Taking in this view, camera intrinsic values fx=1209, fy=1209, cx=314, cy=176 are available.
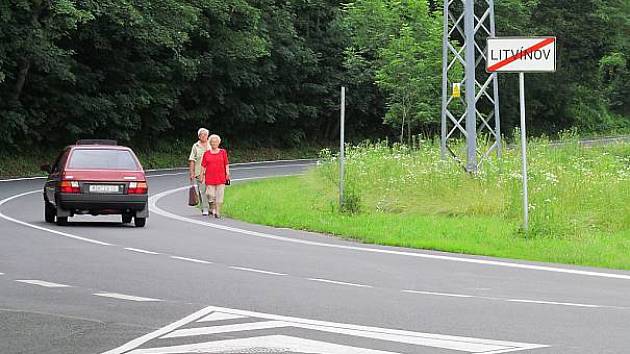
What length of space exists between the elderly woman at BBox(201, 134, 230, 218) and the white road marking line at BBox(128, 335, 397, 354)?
609 inches

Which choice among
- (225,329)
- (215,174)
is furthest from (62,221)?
(225,329)

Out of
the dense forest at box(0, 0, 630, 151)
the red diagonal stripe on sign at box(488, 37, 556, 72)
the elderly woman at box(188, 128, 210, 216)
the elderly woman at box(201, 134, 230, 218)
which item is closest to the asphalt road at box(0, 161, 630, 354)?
the red diagonal stripe on sign at box(488, 37, 556, 72)

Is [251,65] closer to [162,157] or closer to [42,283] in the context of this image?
[162,157]

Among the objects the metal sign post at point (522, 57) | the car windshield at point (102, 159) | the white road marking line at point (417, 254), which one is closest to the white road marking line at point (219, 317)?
the white road marking line at point (417, 254)

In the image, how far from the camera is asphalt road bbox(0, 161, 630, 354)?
9.25 metres

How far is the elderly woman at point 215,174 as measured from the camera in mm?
24828

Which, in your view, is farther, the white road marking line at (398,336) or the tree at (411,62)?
the tree at (411,62)

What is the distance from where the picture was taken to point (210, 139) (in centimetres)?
2545

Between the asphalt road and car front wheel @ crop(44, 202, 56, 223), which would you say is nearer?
the asphalt road

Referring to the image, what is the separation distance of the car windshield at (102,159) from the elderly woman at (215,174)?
2.51 meters

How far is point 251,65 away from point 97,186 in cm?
4040

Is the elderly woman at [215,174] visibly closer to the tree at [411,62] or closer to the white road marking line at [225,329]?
the white road marking line at [225,329]

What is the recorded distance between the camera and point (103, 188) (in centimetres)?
2172

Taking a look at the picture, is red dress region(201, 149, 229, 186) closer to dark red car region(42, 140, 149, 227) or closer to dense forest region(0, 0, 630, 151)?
dark red car region(42, 140, 149, 227)
